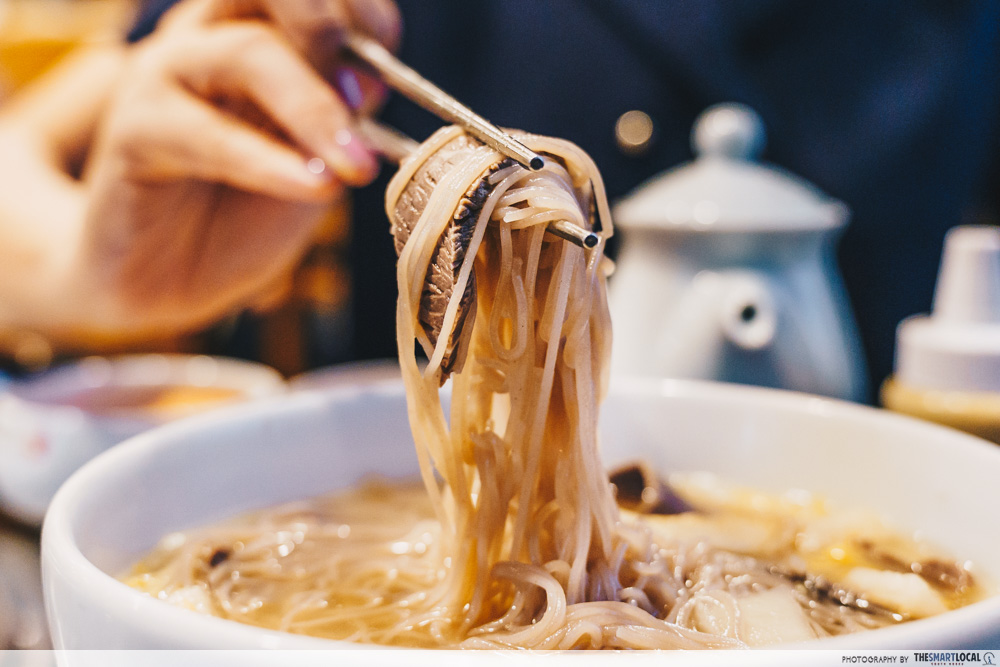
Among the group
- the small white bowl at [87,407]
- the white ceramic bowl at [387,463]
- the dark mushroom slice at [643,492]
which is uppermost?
the white ceramic bowl at [387,463]

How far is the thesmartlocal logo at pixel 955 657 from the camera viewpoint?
1.66ft

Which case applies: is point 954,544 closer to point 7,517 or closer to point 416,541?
point 416,541

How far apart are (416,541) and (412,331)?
38 cm

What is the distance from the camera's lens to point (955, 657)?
0.53 metres

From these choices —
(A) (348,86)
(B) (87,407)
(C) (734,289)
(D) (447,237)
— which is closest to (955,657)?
(D) (447,237)

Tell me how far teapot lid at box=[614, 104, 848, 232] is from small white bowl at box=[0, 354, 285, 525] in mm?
944

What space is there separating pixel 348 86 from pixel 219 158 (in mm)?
260

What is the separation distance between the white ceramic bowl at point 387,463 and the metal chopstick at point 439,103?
1.62ft

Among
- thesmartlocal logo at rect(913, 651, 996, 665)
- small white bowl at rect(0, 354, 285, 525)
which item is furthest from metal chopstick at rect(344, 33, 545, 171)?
small white bowl at rect(0, 354, 285, 525)

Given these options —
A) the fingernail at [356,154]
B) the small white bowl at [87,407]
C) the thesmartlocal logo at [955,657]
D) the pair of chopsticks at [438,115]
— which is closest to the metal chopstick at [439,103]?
the pair of chopsticks at [438,115]

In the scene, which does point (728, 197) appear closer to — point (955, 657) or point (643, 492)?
point (643, 492)

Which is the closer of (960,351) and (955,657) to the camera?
(955,657)

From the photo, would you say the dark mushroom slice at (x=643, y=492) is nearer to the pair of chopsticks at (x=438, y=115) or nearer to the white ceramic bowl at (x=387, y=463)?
the white ceramic bowl at (x=387, y=463)

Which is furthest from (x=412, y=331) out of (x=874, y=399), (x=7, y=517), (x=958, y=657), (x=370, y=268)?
(x=370, y=268)
